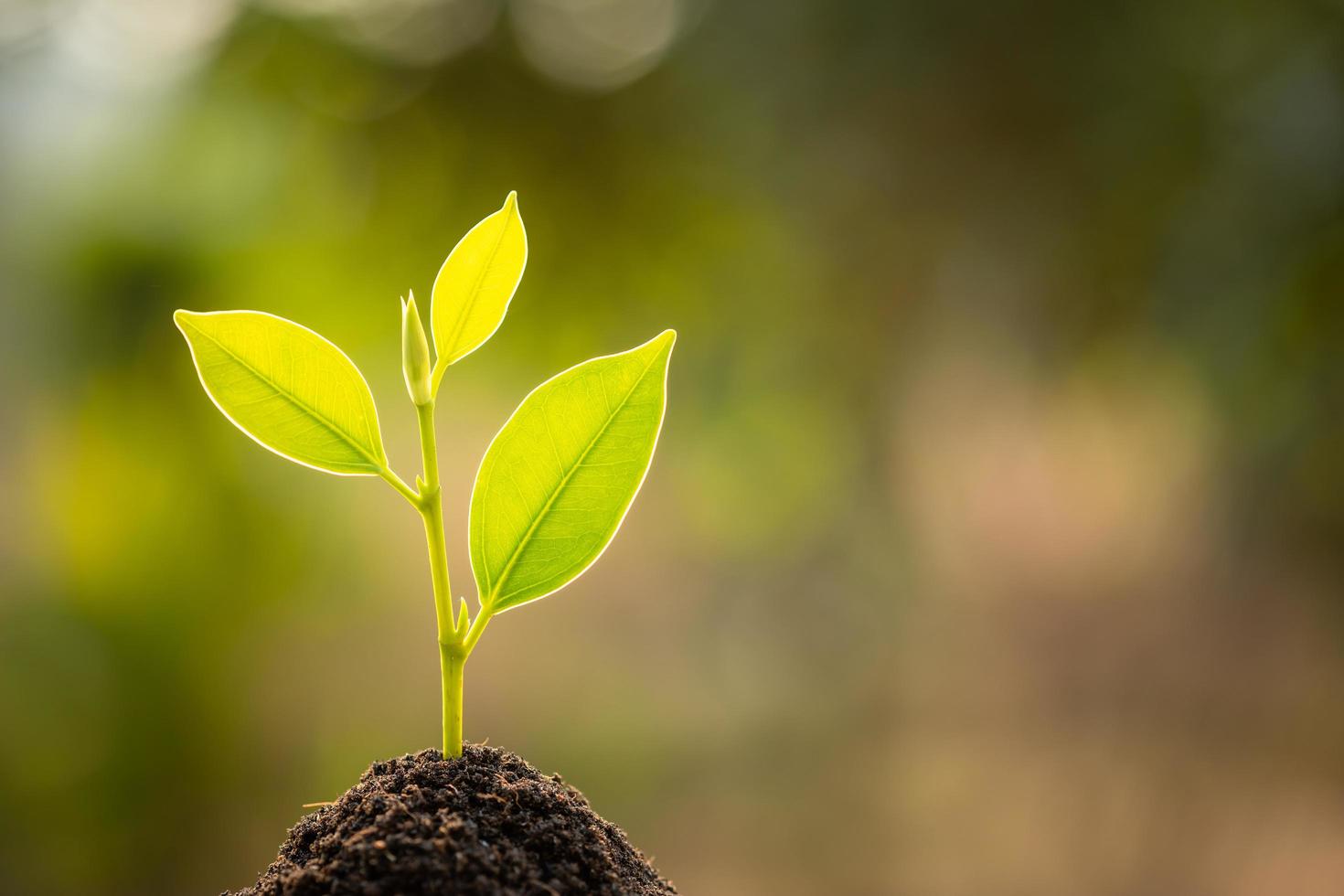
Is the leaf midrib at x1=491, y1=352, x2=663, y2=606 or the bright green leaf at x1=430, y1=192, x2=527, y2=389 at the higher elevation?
the bright green leaf at x1=430, y1=192, x2=527, y2=389

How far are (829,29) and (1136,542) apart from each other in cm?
121

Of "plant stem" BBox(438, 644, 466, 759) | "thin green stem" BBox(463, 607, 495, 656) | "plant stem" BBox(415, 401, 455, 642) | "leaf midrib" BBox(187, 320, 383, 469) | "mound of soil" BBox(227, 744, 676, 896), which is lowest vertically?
"mound of soil" BBox(227, 744, 676, 896)

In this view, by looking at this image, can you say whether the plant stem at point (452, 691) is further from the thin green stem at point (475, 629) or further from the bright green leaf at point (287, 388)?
the bright green leaf at point (287, 388)

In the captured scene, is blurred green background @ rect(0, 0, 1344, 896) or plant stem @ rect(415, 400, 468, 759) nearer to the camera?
plant stem @ rect(415, 400, 468, 759)

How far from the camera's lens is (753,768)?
7.10 ft

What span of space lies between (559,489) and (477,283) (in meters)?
0.12

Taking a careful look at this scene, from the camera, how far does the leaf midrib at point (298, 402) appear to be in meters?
0.53

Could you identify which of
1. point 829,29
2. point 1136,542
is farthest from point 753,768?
point 829,29

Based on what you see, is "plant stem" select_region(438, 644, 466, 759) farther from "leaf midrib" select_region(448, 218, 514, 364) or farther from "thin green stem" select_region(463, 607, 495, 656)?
"leaf midrib" select_region(448, 218, 514, 364)

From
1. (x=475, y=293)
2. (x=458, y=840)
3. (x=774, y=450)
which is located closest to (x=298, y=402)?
(x=475, y=293)

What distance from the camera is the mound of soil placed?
0.46 metres

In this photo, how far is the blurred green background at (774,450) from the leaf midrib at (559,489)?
57.1 inches

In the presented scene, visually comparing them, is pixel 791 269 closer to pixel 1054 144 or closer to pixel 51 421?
pixel 1054 144

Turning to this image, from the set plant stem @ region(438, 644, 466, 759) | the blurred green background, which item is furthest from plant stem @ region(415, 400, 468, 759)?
the blurred green background
